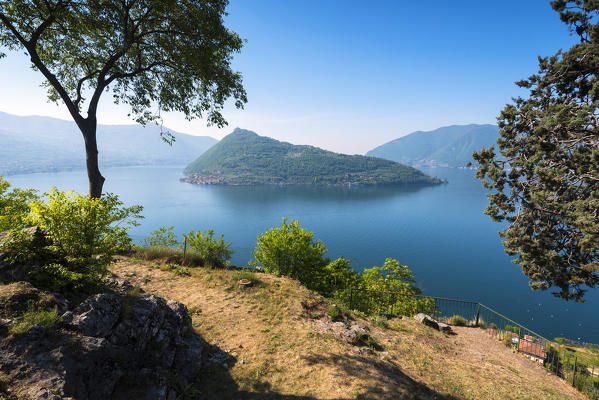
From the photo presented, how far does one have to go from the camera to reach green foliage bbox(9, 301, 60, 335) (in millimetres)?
3682

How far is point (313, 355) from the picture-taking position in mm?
7676

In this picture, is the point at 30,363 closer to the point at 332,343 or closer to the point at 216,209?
the point at 332,343

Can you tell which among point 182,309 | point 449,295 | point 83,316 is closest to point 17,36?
point 83,316

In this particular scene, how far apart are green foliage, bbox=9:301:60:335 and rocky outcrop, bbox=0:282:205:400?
0.09 meters

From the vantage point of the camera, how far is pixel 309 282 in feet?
65.1

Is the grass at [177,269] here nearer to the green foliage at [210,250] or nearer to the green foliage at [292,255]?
the green foliage at [210,250]

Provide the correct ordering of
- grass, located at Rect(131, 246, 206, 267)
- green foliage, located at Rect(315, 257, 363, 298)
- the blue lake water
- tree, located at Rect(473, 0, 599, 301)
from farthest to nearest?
1. the blue lake water
2. green foliage, located at Rect(315, 257, 363, 298)
3. grass, located at Rect(131, 246, 206, 267)
4. tree, located at Rect(473, 0, 599, 301)

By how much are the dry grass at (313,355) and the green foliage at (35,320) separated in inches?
141

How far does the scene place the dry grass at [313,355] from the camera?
253 inches

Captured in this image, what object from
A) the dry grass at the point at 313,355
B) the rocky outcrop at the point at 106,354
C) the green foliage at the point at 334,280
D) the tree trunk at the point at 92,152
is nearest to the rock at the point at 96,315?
the rocky outcrop at the point at 106,354

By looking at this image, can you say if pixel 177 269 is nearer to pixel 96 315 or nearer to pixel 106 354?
pixel 96 315

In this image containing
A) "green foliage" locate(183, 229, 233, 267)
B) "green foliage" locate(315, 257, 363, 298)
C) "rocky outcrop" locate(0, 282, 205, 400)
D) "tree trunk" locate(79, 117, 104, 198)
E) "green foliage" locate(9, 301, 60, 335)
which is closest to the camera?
"rocky outcrop" locate(0, 282, 205, 400)

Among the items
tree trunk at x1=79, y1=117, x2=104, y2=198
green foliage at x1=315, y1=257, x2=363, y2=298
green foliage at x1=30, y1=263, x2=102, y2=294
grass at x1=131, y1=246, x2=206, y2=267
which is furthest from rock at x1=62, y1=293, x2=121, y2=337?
green foliage at x1=315, y1=257, x2=363, y2=298

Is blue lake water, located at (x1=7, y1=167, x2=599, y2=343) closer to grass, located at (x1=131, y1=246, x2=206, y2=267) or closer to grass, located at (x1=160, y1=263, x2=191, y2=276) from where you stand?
grass, located at (x1=131, y1=246, x2=206, y2=267)
